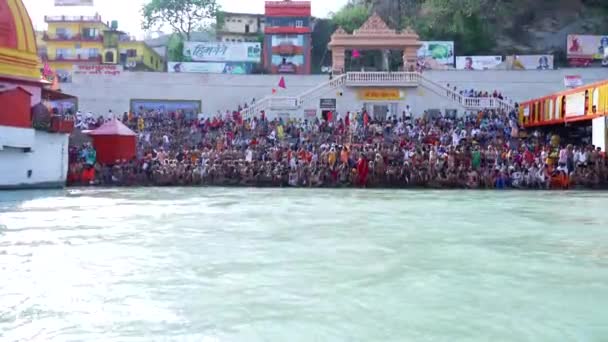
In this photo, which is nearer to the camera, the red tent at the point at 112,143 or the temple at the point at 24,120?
the temple at the point at 24,120

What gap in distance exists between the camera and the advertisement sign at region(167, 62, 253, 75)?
3744 centimetres

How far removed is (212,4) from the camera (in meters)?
57.9

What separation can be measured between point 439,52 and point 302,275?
115 ft

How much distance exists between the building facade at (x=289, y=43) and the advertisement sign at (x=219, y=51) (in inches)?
150

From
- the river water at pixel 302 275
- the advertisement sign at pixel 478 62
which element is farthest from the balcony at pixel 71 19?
the river water at pixel 302 275

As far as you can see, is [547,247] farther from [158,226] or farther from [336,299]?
[158,226]

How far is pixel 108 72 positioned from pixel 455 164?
1728 cm

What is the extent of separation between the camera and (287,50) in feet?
150

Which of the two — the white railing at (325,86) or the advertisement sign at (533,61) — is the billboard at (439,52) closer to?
the advertisement sign at (533,61)

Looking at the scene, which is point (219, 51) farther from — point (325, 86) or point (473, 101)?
point (473, 101)

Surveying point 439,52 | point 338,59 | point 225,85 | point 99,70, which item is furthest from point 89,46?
point 338,59

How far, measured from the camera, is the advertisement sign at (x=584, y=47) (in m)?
38.4

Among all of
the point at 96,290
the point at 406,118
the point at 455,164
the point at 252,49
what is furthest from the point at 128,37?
the point at 96,290

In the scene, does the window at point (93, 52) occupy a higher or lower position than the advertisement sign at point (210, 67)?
higher
